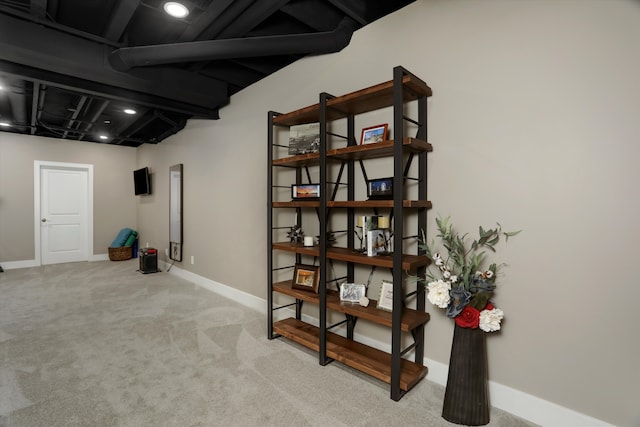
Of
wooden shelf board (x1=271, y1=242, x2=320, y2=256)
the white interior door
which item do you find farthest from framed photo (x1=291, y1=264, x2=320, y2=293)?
the white interior door

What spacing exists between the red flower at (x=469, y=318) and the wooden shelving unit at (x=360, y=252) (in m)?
0.30

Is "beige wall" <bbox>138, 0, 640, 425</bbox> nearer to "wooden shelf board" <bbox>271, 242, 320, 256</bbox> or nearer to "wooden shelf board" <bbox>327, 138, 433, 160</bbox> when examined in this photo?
"wooden shelf board" <bbox>327, 138, 433, 160</bbox>

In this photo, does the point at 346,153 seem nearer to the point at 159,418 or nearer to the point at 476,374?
the point at 476,374

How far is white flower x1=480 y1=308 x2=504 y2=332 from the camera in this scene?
5.61 ft

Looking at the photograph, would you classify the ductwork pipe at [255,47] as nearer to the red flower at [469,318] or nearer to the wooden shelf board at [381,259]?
the wooden shelf board at [381,259]

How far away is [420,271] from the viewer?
2178 mm

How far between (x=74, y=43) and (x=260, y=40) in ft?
5.83

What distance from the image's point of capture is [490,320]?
5.62ft

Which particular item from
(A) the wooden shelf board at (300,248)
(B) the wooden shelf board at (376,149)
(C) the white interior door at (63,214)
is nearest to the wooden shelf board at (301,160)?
(B) the wooden shelf board at (376,149)

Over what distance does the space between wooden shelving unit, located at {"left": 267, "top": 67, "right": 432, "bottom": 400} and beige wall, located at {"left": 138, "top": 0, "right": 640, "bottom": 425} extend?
0.18 metres

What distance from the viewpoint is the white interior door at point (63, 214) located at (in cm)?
613

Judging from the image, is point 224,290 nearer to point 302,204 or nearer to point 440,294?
point 302,204

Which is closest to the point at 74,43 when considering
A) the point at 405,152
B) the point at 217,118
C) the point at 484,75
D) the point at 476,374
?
the point at 217,118

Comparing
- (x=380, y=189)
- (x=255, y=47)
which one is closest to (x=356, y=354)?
(x=380, y=189)
